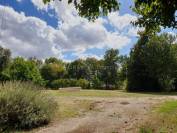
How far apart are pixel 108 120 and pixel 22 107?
3526mm

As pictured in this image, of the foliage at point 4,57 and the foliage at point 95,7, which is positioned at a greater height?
the foliage at point 4,57

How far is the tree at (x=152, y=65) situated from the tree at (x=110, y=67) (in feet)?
84.2

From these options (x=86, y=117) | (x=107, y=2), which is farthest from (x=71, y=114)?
(x=107, y=2)

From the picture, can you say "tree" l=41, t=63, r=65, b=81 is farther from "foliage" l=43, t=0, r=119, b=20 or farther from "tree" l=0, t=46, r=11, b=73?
"foliage" l=43, t=0, r=119, b=20

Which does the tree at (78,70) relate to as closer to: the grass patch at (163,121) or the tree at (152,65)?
the tree at (152,65)

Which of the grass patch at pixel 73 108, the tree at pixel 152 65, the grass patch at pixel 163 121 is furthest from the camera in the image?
the tree at pixel 152 65

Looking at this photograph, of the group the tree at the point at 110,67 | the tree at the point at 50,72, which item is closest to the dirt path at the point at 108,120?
the tree at the point at 110,67

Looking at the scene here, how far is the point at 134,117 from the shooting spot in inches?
631

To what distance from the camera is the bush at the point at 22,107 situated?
14.3 m

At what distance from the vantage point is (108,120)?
15.3 metres

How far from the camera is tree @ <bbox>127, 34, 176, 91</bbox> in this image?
47862 mm

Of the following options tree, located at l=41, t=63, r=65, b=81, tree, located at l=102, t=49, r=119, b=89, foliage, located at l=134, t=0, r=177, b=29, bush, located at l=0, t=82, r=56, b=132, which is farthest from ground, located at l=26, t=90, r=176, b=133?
tree, located at l=41, t=63, r=65, b=81

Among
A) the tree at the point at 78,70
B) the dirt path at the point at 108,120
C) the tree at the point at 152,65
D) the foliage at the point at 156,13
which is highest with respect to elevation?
the tree at the point at 78,70

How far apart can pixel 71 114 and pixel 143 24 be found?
31.1 feet
